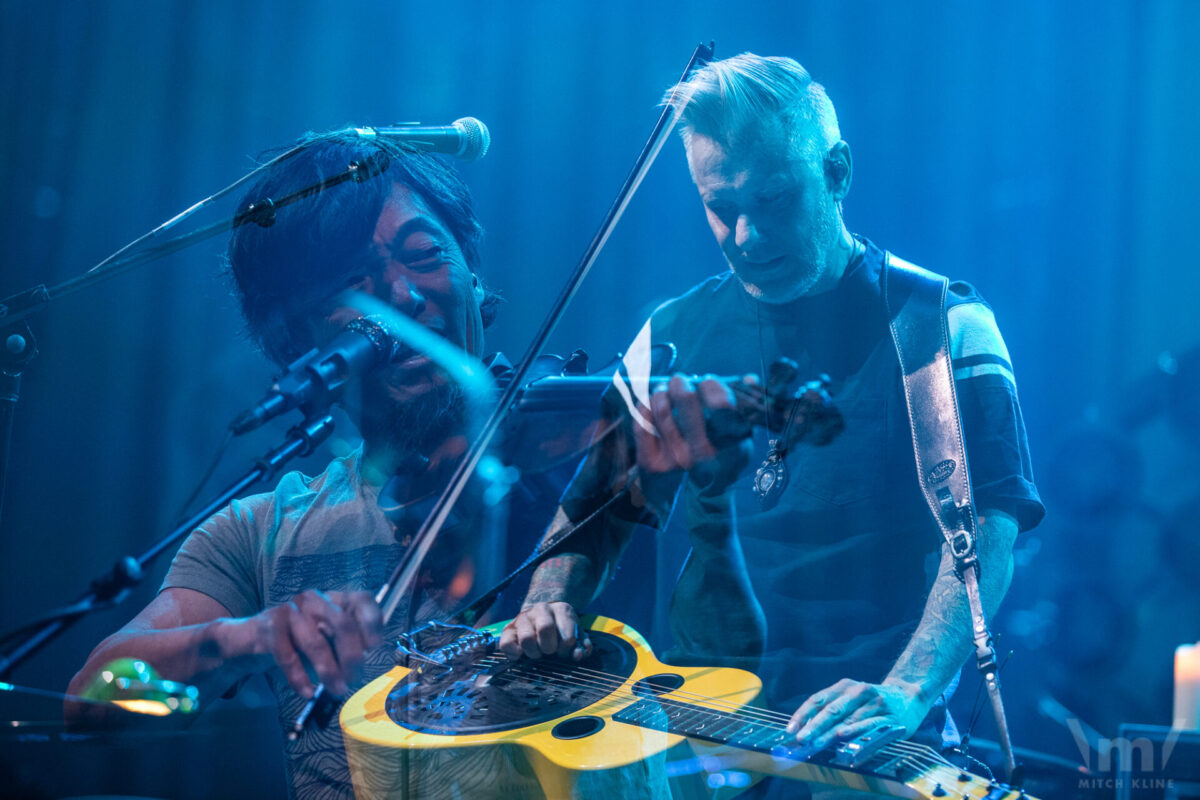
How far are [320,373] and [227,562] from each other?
0.78 metres

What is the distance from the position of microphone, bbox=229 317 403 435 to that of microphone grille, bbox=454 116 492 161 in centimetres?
60

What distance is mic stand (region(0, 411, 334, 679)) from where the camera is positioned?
3.62 feet

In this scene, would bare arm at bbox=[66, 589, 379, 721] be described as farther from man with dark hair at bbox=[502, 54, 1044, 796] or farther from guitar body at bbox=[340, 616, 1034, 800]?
man with dark hair at bbox=[502, 54, 1044, 796]

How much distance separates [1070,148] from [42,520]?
227 cm

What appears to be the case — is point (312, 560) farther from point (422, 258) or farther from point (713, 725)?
point (713, 725)

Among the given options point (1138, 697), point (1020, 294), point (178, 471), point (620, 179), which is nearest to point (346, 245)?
point (620, 179)

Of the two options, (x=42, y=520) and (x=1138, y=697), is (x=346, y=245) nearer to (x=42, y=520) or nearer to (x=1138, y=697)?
(x=42, y=520)

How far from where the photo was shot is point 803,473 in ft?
4.63

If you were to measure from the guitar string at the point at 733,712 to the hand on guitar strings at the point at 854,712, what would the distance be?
4 centimetres

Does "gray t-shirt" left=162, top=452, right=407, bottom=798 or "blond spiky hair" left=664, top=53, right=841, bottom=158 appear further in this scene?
"gray t-shirt" left=162, top=452, right=407, bottom=798

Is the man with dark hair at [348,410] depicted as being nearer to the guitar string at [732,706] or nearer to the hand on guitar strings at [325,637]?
the hand on guitar strings at [325,637]

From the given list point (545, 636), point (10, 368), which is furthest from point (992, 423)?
point (10, 368)

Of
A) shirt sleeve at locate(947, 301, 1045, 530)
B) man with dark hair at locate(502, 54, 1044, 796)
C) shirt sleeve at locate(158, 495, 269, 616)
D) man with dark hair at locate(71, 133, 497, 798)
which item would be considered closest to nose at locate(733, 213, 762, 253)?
man with dark hair at locate(502, 54, 1044, 796)
